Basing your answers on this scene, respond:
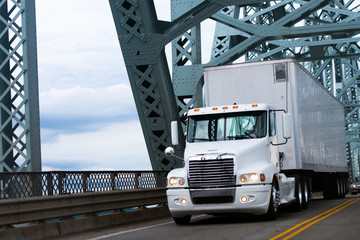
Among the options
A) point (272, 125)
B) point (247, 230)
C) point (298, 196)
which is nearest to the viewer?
point (247, 230)

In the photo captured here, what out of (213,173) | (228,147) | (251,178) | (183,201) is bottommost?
(183,201)

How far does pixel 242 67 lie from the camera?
17.4 metres

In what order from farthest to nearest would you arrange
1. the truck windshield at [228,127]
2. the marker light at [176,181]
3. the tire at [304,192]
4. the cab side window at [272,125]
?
the tire at [304,192] < the cab side window at [272,125] < the truck windshield at [228,127] < the marker light at [176,181]

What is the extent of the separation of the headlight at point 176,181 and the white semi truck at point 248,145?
0.07 feet

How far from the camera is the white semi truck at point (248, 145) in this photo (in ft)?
45.9

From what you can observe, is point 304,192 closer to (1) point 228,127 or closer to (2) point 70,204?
(1) point 228,127

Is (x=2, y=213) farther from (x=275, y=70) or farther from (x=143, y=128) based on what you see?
(x=143, y=128)

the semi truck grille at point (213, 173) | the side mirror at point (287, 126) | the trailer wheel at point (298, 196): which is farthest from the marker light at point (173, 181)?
the trailer wheel at point (298, 196)

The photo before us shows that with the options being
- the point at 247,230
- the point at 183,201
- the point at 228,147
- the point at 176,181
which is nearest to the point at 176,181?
the point at 176,181

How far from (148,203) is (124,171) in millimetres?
1283

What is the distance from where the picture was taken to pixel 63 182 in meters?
13.0

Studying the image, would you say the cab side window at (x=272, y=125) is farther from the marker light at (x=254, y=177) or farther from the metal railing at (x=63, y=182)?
the metal railing at (x=63, y=182)

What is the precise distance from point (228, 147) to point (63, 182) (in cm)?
377

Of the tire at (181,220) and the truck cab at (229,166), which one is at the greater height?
the truck cab at (229,166)
